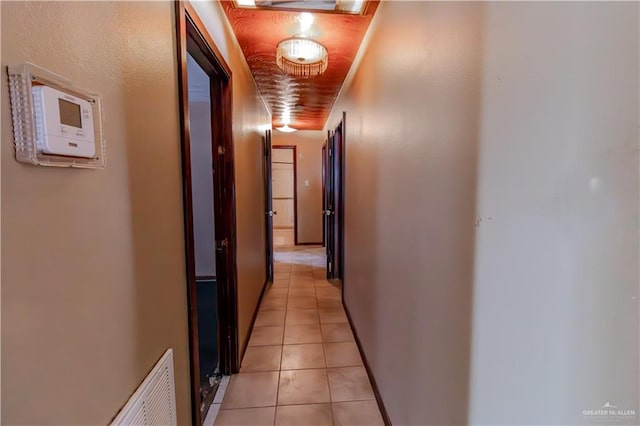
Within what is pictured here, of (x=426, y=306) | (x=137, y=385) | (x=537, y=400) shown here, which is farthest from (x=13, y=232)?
(x=426, y=306)

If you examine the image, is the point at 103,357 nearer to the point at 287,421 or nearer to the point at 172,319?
the point at 172,319

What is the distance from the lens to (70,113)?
60 centimetres

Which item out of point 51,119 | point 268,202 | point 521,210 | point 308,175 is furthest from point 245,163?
point 308,175

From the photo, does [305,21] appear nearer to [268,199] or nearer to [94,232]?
[94,232]

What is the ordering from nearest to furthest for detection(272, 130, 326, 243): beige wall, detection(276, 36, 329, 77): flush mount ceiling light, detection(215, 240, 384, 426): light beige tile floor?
detection(215, 240, 384, 426): light beige tile floor
detection(276, 36, 329, 77): flush mount ceiling light
detection(272, 130, 326, 243): beige wall

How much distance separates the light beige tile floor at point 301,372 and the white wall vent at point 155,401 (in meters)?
0.87

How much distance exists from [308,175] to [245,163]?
12.3ft

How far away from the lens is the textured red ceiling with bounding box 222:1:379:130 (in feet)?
6.16

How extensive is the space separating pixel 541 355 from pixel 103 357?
3.20 ft

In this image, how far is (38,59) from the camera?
Result: 1.81ft

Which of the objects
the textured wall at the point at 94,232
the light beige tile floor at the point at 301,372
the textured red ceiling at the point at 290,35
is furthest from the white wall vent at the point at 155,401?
the textured red ceiling at the point at 290,35

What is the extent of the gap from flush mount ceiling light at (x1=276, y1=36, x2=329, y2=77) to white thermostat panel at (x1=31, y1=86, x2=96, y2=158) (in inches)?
66.5

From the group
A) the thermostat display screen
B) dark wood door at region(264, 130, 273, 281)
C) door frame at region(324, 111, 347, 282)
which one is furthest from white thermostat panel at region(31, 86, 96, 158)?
dark wood door at region(264, 130, 273, 281)

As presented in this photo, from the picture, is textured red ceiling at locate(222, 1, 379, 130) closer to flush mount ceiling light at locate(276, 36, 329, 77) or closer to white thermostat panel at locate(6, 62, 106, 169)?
flush mount ceiling light at locate(276, 36, 329, 77)
